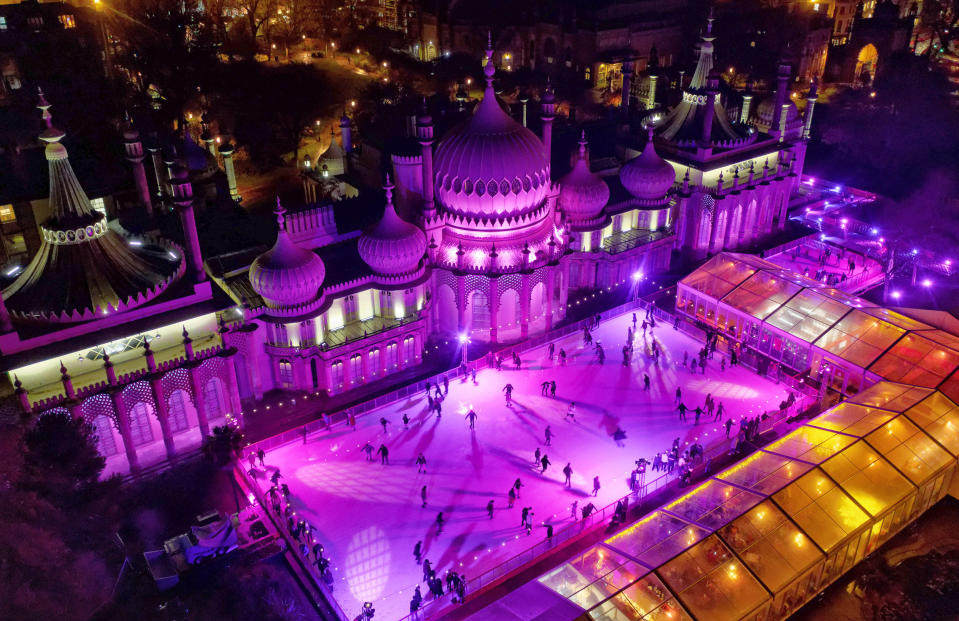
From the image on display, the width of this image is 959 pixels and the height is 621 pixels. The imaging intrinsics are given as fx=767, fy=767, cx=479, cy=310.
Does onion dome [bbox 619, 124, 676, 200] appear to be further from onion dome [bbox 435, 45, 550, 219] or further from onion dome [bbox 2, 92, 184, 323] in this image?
onion dome [bbox 2, 92, 184, 323]

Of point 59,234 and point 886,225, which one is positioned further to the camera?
point 886,225

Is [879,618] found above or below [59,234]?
below

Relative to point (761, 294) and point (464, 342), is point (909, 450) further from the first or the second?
point (464, 342)

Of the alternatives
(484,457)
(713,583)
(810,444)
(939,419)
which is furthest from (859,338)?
(484,457)

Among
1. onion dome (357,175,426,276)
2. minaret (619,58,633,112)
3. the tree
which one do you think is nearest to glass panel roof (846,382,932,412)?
onion dome (357,175,426,276)

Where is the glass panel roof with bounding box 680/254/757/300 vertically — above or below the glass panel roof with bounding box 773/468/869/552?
above

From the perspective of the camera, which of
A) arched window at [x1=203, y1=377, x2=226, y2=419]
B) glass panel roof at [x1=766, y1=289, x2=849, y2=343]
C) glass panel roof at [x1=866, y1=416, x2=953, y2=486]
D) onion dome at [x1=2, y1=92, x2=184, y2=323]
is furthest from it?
glass panel roof at [x1=766, y1=289, x2=849, y2=343]

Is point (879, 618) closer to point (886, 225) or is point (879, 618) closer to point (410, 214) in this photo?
point (410, 214)

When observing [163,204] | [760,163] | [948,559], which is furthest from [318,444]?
[760,163]
